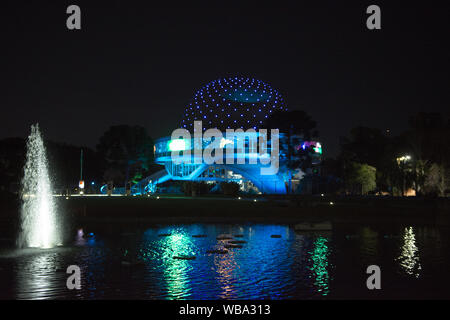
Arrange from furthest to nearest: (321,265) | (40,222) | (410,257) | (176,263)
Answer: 1. (40,222)
2. (410,257)
3. (176,263)
4. (321,265)

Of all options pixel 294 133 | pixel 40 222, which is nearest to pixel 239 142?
pixel 294 133

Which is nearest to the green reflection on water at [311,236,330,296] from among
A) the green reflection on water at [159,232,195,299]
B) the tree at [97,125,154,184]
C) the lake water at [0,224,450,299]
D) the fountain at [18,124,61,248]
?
the lake water at [0,224,450,299]

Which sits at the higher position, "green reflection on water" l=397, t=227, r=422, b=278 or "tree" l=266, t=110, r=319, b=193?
"tree" l=266, t=110, r=319, b=193

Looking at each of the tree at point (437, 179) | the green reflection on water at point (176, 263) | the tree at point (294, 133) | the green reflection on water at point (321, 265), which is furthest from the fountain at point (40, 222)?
the tree at point (294, 133)

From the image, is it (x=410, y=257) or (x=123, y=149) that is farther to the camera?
(x=123, y=149)

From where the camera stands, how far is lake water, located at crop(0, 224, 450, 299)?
1373cm

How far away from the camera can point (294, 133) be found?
84.9m

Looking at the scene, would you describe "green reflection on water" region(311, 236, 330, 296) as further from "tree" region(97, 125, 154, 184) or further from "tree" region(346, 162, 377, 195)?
"tree" region(97, 125, 154, 184)

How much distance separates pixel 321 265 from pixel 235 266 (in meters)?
3.07

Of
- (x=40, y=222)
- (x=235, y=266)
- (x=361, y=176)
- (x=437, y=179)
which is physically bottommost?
(x=235, y=266)

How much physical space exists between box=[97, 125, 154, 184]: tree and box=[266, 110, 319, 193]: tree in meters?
47.1

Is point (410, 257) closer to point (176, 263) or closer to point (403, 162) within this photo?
point (176, 263)
